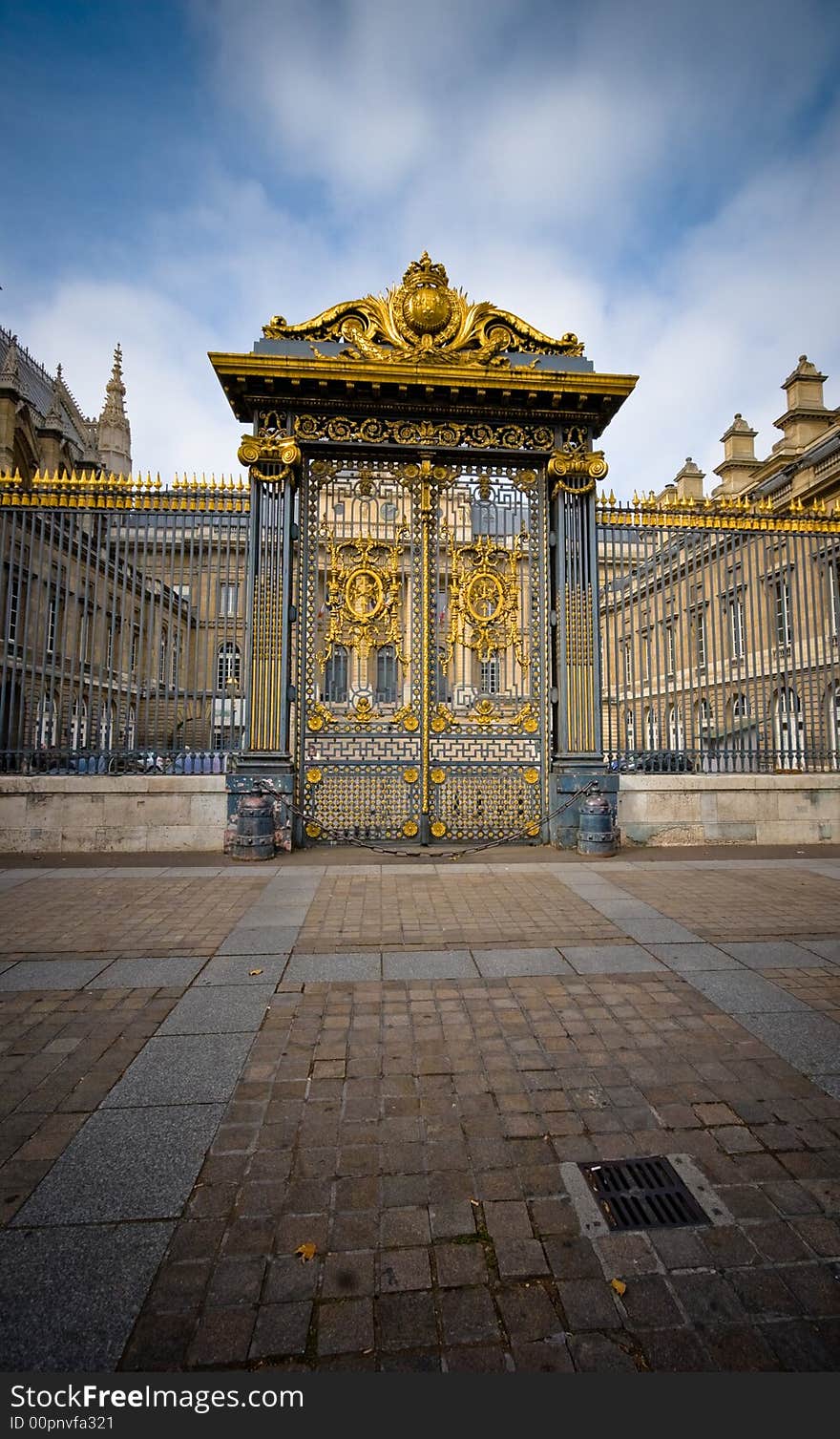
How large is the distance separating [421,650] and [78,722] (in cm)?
511

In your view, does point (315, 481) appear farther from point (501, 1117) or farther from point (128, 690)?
point (501, 1117)

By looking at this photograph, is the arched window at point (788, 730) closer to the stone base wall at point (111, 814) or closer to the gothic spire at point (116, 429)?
the stone base wall at point (111, 814)

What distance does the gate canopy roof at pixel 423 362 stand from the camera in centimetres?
880

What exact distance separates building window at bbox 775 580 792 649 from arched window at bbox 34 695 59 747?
36.7ft

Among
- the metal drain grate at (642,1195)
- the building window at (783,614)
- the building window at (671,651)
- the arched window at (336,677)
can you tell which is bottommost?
the metal drain grate at (642,1195)

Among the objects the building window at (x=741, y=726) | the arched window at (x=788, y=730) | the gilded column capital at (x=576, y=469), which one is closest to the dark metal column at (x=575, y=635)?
the gilded column capital at (x=576, y=469)

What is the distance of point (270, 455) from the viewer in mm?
8984

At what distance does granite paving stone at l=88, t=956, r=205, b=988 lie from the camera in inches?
152

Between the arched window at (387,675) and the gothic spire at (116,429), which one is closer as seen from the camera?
the arched window at (387,675)

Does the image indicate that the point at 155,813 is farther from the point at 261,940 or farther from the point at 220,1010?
the point at 220,1010

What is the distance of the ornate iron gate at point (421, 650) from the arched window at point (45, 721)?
3.52 metres

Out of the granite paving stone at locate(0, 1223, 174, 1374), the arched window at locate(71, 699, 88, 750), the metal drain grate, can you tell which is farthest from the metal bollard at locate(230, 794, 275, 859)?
the metal drain grate

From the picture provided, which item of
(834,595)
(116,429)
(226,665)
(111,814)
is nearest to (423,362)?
(226,665)

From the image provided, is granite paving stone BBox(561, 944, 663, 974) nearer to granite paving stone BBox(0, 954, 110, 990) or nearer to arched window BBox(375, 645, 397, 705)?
granite paving stone BBox(0, 954, 110, 990)
